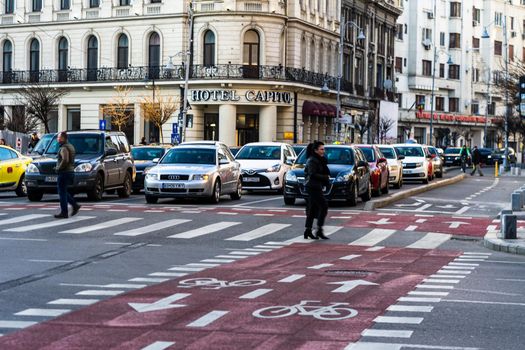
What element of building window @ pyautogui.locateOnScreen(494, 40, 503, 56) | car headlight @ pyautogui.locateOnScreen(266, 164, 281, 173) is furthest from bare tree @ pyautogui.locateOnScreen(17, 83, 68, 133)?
building window @ pyautogui.locateOnScreen(494, 40, 503, 56)

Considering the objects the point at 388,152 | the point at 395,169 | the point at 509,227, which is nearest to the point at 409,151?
the point at 388,152

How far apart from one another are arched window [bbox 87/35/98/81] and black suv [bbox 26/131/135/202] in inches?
1518

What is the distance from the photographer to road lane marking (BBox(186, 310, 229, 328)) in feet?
32.6

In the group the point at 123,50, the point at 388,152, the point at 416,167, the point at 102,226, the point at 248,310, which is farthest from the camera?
the point at 123,50

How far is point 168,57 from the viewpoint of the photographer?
6738cm

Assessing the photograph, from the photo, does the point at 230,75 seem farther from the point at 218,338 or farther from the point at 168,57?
the point at 218,338

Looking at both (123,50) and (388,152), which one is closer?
(388,152)

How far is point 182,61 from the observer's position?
221 ft

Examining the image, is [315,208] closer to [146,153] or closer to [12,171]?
[12,171]

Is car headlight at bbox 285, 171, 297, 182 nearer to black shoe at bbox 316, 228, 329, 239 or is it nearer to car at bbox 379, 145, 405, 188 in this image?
black shoe at bbox 316, 228, 329, 239

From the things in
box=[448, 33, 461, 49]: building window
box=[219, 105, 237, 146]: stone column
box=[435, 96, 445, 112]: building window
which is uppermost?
box=[448, 33, 461, 49]: building window

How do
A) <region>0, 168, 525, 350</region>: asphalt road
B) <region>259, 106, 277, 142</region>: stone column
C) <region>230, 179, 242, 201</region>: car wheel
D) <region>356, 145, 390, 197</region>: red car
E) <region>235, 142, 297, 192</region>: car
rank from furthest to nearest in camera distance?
<region>259, 106, 277, 142</region>: stone column → <region>235, 142, 297, 192</region>: car → <region>356, 145, 390, 197</region>: red car → <region>230, 179, 242, 201</region>: car wheel → <region>0, 168, 525, 350</region>: asphalt road

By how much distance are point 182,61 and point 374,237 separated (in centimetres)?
4777

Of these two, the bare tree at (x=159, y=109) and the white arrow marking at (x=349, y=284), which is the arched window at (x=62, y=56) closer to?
the bare tree at (x=159, y=109)
